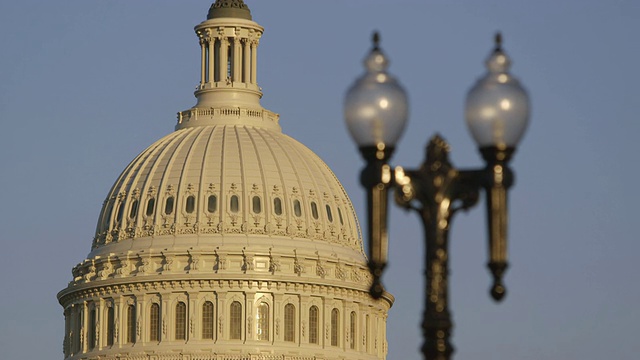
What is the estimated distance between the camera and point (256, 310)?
15912 cm

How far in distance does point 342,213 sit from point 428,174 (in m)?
126

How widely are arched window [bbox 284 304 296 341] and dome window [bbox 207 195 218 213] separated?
7410 mm

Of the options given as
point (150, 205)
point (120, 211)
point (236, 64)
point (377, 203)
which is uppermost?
point (236, 64)

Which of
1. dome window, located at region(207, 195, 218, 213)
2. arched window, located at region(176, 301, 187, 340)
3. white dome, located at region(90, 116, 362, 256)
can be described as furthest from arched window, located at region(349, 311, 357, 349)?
dome window, located at region(207, 195, 218, 213)

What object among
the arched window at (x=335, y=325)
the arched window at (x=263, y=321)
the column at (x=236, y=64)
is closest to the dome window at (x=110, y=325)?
the arched window at (x=263, y=321)

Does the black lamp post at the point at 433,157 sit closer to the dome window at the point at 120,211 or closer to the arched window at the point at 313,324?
the arched window at the point at 313,324

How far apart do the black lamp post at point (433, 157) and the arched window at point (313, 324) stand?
397ft

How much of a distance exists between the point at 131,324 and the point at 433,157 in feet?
404

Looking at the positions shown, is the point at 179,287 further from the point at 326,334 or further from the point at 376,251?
the point at 376,251

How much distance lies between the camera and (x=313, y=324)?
160 metres

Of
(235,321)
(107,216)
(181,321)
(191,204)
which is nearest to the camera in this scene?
(235,321)

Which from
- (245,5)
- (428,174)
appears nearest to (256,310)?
(245,5)

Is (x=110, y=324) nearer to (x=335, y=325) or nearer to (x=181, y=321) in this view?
(x=181, y=321)

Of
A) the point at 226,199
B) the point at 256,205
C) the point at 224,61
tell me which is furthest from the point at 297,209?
the point at 224,61
